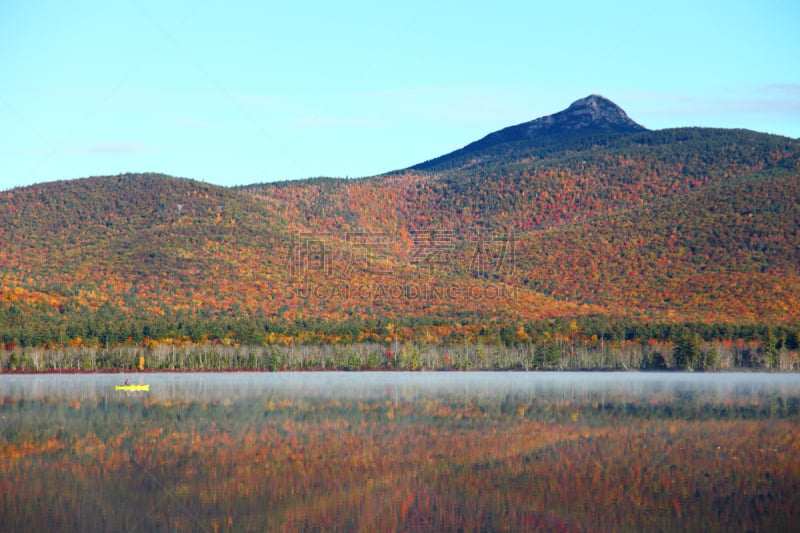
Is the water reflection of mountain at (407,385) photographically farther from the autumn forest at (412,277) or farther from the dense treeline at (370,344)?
the autumn forest at (412,277)

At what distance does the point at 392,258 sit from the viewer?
157 m

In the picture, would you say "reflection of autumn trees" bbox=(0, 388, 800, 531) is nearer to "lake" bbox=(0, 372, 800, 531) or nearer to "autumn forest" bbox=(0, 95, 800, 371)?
"lake" bbox=(0, 372, 800, 531)

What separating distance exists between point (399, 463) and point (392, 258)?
123050 mm

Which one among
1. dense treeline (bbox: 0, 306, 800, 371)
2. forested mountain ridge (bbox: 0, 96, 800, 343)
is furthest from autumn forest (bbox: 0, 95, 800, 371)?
forested mountain ridge (bbox: 0, 96, 800, 343)

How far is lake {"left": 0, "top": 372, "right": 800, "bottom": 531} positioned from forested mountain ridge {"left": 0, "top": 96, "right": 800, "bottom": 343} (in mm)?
53798

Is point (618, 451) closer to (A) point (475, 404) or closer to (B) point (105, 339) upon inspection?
(A) point (475, 404)

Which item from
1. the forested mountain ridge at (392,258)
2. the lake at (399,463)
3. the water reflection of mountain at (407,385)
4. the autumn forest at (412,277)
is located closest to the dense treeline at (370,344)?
the autumn forest at (412,277)

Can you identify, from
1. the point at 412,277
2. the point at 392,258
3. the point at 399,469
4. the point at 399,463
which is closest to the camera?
the point at 399,469

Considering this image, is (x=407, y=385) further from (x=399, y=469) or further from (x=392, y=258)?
(x=392, y=258)

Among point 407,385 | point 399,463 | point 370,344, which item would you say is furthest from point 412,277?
point 399,463

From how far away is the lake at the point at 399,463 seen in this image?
2578 centimetres

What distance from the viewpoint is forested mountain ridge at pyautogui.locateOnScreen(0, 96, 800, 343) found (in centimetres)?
11612

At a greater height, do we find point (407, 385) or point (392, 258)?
point (392, 258)

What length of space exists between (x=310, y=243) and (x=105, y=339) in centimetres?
4935
